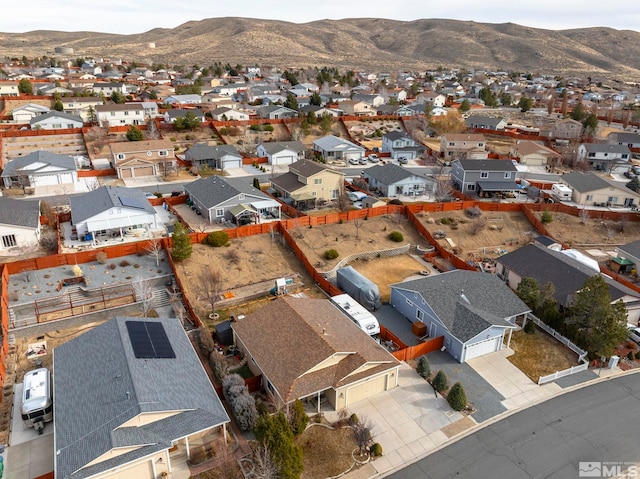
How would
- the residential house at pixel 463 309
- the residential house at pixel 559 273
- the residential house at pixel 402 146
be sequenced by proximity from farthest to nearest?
the residential house at pixel 402 146
the residential house at pixel 559 273
the residential house at pixel 463 309

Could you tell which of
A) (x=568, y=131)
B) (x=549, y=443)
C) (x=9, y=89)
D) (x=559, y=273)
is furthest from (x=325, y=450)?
(x=9, y=89)

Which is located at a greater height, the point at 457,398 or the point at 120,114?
the point at 120,114

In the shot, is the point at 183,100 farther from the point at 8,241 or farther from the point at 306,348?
the point at 306,348

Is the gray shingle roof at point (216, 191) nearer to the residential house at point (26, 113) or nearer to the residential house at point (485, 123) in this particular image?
the residential house at point (26, 113)

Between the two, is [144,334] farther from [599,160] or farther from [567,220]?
[599,160]

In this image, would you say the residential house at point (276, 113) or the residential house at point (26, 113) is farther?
the residential house at point (276, 113)

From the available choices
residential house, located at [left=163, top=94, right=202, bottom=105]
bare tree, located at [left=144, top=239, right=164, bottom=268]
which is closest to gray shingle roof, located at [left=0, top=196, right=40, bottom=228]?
bare tree, located at [left=144, top=239, right=164, bottom=268]

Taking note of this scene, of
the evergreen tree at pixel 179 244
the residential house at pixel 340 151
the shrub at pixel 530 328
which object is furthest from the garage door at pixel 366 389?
the residential house at pixel 340 151
